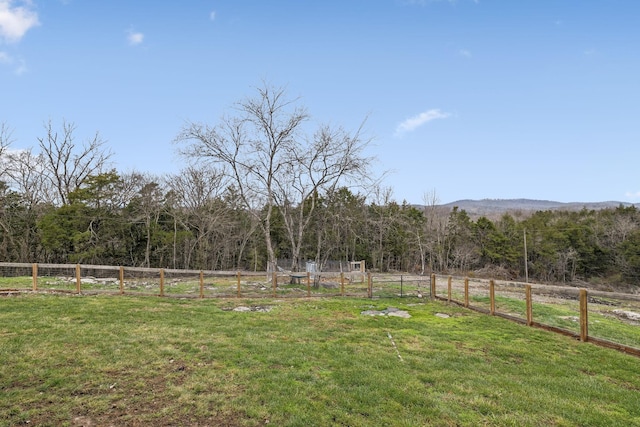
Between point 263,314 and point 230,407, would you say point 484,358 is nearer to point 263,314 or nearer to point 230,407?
point 230,407

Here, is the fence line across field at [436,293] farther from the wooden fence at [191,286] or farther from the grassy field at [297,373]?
the grassy field at [297,373]

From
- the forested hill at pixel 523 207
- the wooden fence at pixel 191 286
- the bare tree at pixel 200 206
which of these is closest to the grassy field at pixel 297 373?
the wooden fence at pixel 191 286

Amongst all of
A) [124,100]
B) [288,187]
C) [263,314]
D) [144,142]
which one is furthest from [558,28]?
[144,142]

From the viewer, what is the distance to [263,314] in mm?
9359

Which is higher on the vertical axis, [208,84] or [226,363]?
[208,84]

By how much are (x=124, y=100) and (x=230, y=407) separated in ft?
66.3

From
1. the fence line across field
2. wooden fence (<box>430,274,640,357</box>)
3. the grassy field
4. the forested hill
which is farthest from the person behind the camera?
the forested hill

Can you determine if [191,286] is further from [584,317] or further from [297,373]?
[584,317]

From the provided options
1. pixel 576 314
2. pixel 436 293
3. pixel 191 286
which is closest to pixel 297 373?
pixel 576 314

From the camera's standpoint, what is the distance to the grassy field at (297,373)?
3605 millimetres

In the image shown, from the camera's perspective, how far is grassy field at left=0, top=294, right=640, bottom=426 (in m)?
3.61

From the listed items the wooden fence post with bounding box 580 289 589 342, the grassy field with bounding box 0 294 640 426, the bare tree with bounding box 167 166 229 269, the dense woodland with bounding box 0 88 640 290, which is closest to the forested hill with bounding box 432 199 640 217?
the dense woodland with bounding box 0 88 640 290

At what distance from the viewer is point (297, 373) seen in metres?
4.79

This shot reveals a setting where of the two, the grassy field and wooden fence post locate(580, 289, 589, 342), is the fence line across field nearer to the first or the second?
wooden fence post locate(580, 289, 589, 342)
